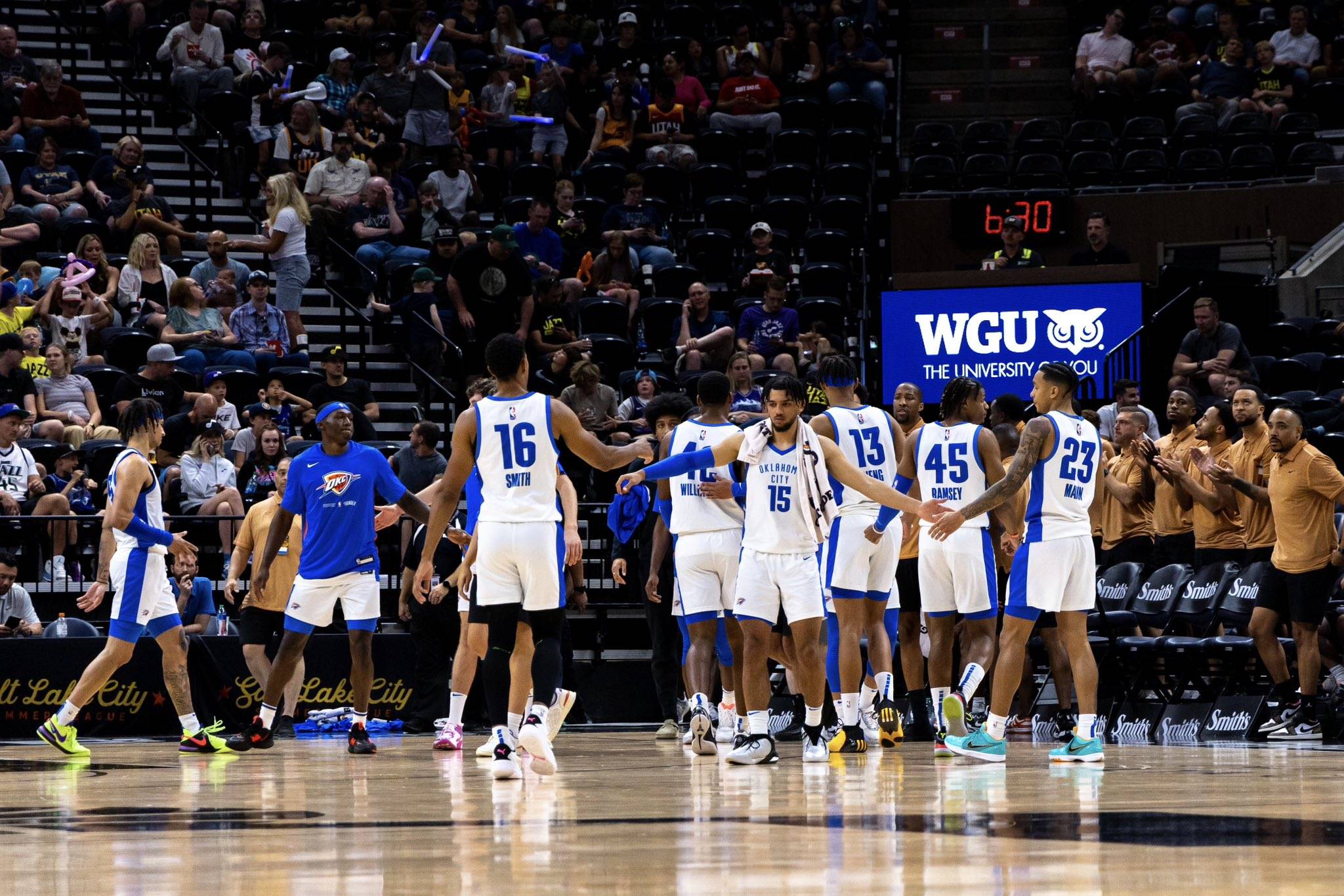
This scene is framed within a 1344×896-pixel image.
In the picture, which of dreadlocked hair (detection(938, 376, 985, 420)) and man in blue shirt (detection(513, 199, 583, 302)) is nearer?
dreadlocked hair (detection(938, 376, 985, 420))

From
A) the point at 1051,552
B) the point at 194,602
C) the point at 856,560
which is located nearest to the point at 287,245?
the point at 194,602

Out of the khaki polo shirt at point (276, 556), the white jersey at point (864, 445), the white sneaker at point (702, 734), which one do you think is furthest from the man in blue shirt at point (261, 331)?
the white jersey at point (864, 445)

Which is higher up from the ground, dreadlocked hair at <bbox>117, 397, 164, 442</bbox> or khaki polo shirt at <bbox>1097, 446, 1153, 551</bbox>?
dreadlocked hair at <bbox>117, 397, 164, 442</bbox>

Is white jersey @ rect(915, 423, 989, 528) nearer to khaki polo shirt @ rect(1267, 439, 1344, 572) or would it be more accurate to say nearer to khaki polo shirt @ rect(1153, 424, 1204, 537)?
khaki polo shirt @ rect(1267, 439, 1344, 572)

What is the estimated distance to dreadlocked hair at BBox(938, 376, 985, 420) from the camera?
1037 cm

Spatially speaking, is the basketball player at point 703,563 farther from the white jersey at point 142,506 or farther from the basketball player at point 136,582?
the white jersey at point 142,506

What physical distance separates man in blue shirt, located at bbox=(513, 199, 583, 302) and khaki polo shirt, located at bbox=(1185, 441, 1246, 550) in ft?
24.8

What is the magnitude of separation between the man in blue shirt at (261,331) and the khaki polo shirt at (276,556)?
142 inches

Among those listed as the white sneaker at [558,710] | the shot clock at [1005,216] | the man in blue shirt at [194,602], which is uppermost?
the shot clock at [1005,216]

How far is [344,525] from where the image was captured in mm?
11211

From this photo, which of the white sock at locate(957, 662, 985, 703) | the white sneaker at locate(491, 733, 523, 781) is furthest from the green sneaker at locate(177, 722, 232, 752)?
the white sock at locate(957, 662, 985, 703)

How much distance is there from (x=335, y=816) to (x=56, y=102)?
1469 cm

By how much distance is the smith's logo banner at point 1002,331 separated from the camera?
55.9 ft

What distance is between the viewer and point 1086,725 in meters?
9.51
